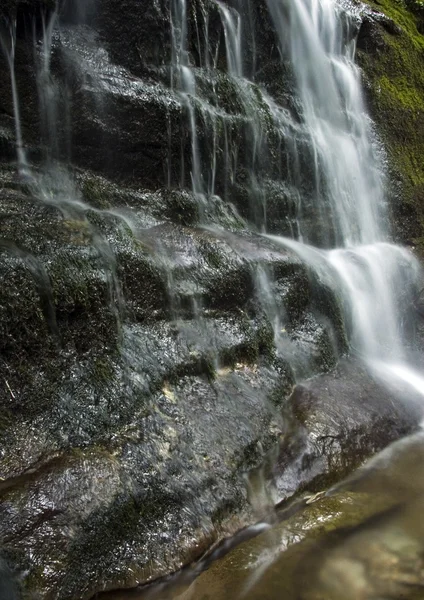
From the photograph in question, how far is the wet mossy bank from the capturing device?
28.6 feet

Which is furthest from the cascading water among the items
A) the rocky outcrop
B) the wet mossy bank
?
the wet mossy bank

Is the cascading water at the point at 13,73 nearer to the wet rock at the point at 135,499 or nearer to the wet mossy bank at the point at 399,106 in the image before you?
the wet rock at the point at 135,499

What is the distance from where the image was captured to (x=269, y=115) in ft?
23.3

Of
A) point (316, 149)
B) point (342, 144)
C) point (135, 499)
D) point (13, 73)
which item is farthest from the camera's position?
point (342, 144)

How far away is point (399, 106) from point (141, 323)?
7.48 meters

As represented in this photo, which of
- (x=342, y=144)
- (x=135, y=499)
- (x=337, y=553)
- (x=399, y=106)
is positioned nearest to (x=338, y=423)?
(x=337, y=553)

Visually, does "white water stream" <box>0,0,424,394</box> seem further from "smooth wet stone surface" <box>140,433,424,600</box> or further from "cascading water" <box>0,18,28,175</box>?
"smooth wet stone surface" <box>140,433,424,600</box>

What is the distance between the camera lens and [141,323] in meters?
4.11

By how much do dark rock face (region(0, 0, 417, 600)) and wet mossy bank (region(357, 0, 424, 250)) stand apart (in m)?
2.60

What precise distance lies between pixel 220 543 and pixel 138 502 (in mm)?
538

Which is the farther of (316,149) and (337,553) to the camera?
(316,149)

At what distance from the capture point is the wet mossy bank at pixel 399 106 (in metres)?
8.73

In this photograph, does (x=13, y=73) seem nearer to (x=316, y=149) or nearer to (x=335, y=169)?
(x=316, y=149)

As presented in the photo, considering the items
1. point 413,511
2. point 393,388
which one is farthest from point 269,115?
point 413,511
